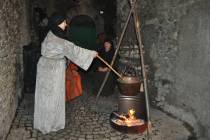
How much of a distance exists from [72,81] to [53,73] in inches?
63.6

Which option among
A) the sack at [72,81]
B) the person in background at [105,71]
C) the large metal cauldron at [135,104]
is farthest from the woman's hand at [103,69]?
the large metal cauldron at [135,104]

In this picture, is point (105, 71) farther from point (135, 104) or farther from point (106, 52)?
point (135, 104)

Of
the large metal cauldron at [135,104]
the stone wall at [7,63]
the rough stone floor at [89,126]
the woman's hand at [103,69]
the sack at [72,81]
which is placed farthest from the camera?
the woman's hand at [103,69]

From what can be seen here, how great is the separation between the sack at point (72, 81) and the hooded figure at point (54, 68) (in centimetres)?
133

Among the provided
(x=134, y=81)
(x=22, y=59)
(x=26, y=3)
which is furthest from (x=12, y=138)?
(x=26, y=3)

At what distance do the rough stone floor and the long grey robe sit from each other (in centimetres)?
42

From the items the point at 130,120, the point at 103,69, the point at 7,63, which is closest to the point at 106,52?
the point at 103,69

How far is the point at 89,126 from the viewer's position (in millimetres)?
7266

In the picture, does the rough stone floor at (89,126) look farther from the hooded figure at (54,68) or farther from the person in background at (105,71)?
the person in background at (105,71)

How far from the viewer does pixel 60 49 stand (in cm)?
648

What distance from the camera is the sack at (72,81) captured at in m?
8.05

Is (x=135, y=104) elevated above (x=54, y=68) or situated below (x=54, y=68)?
below

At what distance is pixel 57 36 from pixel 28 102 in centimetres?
283

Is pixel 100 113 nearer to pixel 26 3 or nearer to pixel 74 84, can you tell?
pixel 74 84
